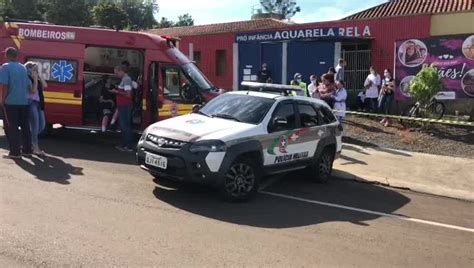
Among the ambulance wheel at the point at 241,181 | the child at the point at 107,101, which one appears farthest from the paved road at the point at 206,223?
the child at the point at 107,101

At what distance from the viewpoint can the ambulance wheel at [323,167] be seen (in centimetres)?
978

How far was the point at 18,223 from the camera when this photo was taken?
6176 millimetres

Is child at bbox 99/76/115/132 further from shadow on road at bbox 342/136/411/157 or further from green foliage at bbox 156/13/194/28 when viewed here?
green foliage at bbox 156/13/194/28

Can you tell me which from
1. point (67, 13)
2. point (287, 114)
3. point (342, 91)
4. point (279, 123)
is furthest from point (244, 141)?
point (67, 13)

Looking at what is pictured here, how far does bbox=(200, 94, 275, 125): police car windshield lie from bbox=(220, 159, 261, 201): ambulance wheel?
2.42ft

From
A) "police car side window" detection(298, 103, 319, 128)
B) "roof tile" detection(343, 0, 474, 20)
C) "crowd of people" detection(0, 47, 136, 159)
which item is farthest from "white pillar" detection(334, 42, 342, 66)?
"crowd of people" detection(0, 47, 136, 159)

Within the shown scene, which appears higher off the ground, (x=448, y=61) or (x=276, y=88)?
(x=448, y=61)

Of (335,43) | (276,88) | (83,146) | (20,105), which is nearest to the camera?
(276,88)

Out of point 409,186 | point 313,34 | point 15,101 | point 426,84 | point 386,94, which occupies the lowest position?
point 409,186

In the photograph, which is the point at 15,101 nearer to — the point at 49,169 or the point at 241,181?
the point at 49,169

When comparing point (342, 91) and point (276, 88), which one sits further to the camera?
point (342, 91)

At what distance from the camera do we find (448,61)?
1967 cm

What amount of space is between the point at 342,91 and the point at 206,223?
8254 millimetres

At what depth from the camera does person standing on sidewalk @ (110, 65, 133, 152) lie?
11.5 metres
